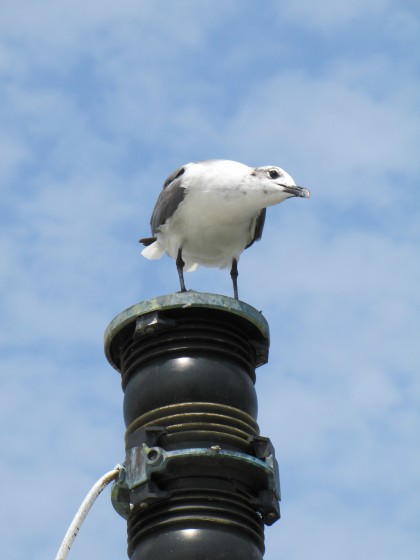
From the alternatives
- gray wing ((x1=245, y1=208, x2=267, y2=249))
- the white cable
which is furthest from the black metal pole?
gray wing ((x1=245, y1=208, x2=267, y2=249))

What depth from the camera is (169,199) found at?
375 inches

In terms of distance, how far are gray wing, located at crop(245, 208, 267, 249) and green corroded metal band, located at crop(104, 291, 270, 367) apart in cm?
451

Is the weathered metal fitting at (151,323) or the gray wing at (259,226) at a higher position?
the gray wing at (259,226)

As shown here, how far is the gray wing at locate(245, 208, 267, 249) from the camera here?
9.72 metres

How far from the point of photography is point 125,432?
16.1ft

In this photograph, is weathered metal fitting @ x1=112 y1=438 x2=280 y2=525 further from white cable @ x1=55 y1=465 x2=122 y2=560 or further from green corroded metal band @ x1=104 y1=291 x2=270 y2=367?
green corroded metal band @ x1=104 y1=291 x2=270 y2=367

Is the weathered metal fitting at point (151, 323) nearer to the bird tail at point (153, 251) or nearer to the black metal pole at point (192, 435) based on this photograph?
the black metal pole at point (192, 435)

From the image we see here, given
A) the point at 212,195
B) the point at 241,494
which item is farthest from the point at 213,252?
the point at 241,494

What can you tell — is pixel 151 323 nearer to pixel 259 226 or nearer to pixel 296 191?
pixel 296 191

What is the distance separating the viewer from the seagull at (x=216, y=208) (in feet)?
29.8

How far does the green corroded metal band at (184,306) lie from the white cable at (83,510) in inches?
29.6

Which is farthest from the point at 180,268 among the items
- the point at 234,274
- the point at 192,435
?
the point at 192,435

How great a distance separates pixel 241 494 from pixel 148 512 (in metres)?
0.40

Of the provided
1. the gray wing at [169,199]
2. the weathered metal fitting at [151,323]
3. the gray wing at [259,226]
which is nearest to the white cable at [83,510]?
the weathered metal fitting at [151,323]
